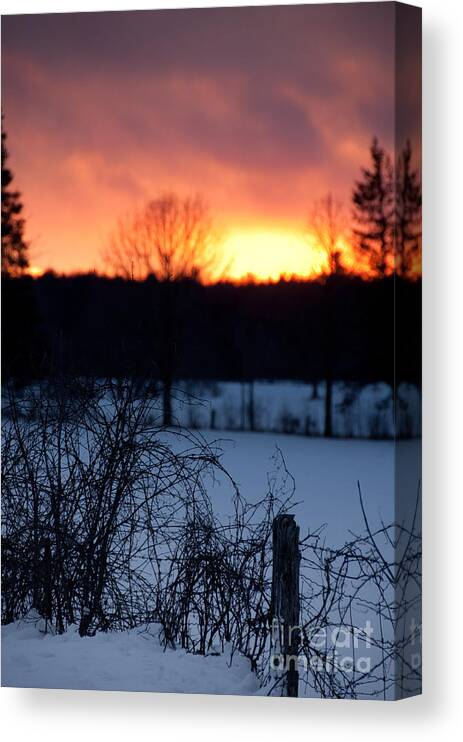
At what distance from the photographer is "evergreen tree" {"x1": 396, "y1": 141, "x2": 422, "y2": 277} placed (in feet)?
16.8

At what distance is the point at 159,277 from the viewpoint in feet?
18.2

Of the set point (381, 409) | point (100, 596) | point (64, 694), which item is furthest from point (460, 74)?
point (64, 694)

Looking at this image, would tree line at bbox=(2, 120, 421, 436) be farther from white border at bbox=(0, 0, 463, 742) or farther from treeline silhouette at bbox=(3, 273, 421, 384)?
white border at bbox=(0, 0, 463, 742)

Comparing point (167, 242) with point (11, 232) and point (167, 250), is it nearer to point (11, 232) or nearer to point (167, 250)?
point (167, 250)

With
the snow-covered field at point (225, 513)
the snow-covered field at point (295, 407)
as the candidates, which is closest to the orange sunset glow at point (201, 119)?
the snow-covered field at point (295, 407)

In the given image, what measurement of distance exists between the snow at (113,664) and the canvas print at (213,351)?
10mm

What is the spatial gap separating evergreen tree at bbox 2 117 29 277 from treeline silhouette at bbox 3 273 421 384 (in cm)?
8

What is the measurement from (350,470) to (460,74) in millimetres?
1789

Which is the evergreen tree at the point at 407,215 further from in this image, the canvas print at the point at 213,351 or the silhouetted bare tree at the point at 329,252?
the silhouetted bare tree at the point at 329,252

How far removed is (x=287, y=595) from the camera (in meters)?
5.34

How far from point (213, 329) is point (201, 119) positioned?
3.11 ft

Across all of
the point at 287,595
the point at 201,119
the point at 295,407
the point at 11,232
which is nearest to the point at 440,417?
the point at 295,407

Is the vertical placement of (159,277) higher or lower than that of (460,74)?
lower

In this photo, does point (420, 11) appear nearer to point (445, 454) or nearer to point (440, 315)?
point (440, 315)
